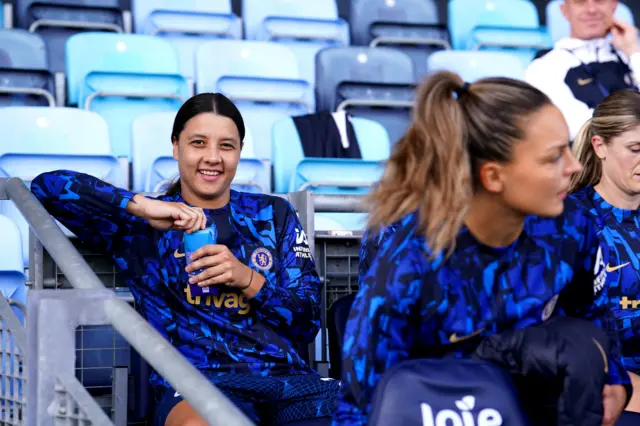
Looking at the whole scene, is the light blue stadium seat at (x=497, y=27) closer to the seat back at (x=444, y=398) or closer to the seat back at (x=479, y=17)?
the seat back at (x=479, y=17)

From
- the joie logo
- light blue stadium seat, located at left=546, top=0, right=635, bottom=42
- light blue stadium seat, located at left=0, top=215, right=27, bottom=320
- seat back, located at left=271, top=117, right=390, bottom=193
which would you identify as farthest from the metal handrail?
light blue stadium seat, located at left=546, top=0, right=635, bottom=42

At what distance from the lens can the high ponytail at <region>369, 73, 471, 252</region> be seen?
4.87 feet

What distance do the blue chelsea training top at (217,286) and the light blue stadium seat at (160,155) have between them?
3.88 feet

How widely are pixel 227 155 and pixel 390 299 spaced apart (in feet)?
3.50

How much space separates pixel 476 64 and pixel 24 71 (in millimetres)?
2212

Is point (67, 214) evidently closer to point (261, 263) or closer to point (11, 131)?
point (261, 263)

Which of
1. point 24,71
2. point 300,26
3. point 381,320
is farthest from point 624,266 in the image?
point 300,26

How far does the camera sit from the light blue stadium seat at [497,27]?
5.17 metres

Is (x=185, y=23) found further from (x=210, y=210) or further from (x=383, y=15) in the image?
A: (x=210, y=210)

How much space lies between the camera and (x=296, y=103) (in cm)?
442

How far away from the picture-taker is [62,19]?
4.57 meters

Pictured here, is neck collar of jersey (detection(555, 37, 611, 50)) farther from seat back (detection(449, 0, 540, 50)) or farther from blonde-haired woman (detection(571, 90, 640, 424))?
blonde-haired woman (detection(571, 90, 640, 424))

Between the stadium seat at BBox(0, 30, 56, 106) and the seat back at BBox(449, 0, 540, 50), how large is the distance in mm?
2348

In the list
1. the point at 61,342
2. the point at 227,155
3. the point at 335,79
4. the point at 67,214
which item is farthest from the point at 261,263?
the point at 335,79
